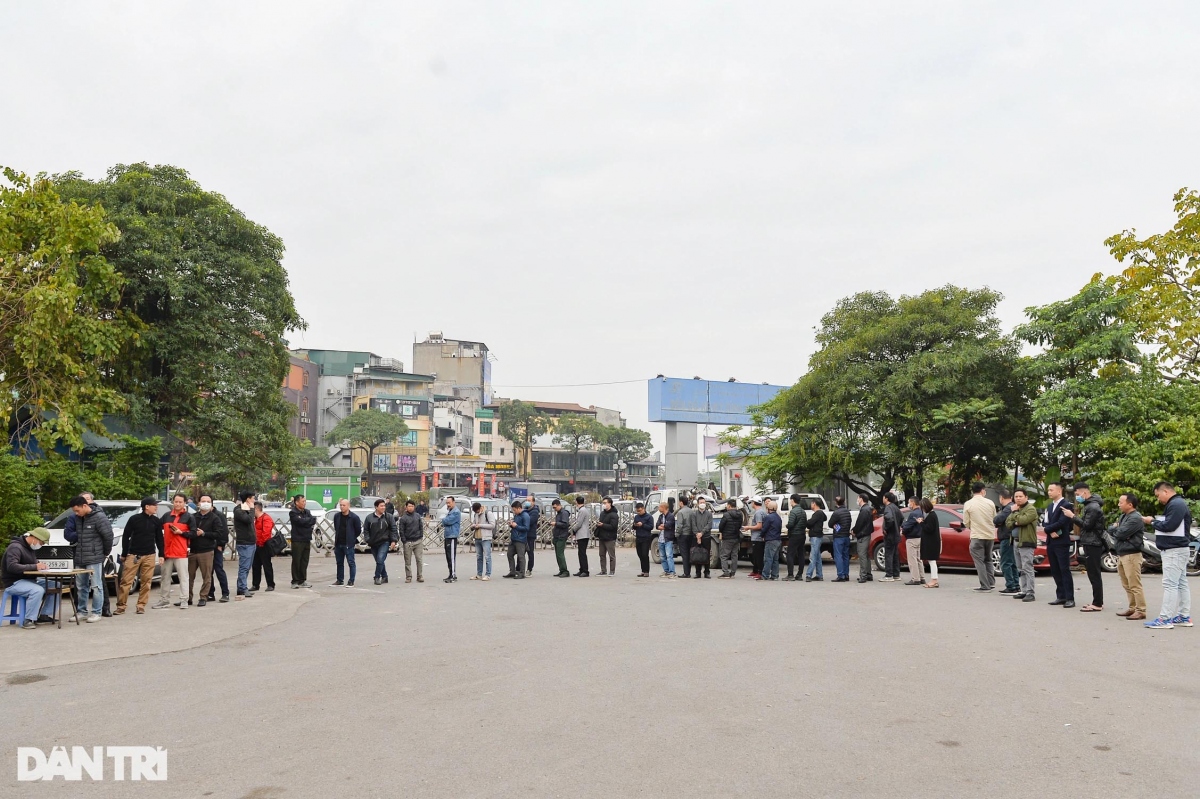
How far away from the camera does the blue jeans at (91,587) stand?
1280 centimetres

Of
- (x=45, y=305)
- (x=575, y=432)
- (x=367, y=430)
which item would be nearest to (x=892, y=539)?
(x=45, y=305)

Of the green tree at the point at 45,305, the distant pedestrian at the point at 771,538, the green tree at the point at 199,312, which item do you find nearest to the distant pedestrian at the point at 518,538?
the distant pedestrian at the point at 771,538

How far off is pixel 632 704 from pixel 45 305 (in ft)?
46.6

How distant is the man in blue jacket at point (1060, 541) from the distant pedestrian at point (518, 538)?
1040 centimetres

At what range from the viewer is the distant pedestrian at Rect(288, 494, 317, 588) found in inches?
695

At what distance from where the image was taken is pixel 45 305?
53.2 feet

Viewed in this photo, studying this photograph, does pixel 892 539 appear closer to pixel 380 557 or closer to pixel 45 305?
pixel 380 557

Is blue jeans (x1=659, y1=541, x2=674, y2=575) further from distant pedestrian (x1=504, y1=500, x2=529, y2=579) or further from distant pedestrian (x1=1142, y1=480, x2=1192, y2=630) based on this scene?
distant pedestrian (x1=1142, y1=480, x2=1192, y2=630)

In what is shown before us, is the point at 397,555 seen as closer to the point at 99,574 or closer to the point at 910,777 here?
the point at 99,574

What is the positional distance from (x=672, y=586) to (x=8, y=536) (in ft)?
38.2

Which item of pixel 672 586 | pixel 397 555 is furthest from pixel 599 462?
pixel 672 586

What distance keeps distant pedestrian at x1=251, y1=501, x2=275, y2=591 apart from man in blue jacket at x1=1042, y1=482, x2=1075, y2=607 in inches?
515

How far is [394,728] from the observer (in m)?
6.49

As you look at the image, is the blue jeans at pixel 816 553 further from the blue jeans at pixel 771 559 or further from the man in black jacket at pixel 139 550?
the man in black jacket at pixel 139 550
